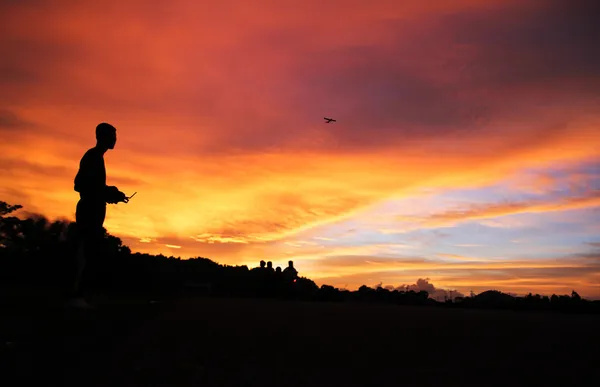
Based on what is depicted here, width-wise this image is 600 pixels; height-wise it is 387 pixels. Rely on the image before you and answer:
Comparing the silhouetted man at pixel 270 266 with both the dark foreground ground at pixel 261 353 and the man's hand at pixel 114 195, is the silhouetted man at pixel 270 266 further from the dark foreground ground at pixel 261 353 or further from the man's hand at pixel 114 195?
the dark foreground ground at pixel 261 353

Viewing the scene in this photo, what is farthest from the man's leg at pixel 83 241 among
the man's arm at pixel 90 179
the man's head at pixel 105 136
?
the man's head at pixel 105 136

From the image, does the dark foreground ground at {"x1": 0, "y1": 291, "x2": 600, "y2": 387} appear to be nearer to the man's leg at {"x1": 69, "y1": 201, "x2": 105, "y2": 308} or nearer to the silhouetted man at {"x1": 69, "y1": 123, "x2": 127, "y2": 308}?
the man's leg at {"x1": 69, "y1": 201, "x2": 105, "y2": 308}

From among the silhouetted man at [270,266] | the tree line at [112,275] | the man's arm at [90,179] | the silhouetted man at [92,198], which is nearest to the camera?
the silhouetted man at [92,198]

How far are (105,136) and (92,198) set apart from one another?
1219 millimetres

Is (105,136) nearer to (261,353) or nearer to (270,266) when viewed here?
(261,353)

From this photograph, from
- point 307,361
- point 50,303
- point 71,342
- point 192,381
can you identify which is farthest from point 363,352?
point 50,303

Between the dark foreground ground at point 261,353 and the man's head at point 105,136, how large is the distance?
3065mm

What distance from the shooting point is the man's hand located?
29.0 feet

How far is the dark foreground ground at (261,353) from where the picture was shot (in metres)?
4.37

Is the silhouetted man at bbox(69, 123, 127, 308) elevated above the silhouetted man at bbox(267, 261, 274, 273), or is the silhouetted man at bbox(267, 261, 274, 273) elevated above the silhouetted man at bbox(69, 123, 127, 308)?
the silhouetted man at bbox(267, 261, 274, 273)

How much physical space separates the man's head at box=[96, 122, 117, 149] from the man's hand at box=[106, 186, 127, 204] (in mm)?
820

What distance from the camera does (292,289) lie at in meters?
35.5

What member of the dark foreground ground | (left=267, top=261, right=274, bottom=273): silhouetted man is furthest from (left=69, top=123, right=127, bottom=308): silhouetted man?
(left=267, top=261, right=274, bottom=273): silhouetted man

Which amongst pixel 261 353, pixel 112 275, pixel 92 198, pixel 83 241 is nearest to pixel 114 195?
pixel 92 198
